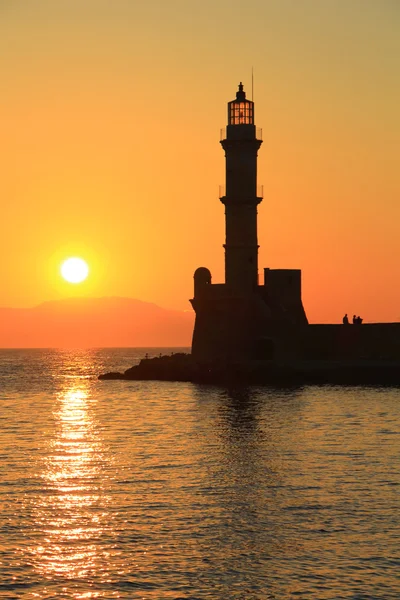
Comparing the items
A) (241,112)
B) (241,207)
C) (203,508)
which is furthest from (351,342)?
(203,508)

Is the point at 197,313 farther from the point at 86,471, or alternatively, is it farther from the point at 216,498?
the point at 216,498

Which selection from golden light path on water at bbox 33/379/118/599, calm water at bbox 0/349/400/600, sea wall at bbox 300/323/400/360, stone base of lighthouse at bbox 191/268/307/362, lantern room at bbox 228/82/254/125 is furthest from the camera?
lantern room at bbox 228/82/254/125

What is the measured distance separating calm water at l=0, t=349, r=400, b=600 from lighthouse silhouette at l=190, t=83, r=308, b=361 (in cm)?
1958

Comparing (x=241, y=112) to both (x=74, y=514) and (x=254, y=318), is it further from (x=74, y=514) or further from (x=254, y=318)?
(x=74, y=514)

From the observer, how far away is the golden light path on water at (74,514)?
63.8 feet

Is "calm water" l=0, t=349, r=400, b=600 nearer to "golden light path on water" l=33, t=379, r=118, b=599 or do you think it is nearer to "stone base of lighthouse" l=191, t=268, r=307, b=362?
"golden light path on water" l=33, t=379, r=118, b=599

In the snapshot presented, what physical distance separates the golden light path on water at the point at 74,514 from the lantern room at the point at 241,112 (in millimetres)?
32211

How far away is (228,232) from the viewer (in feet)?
215

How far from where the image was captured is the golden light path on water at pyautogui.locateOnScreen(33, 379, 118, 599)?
1944cm

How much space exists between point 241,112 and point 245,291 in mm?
11747

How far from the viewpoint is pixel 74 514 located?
2398 cm

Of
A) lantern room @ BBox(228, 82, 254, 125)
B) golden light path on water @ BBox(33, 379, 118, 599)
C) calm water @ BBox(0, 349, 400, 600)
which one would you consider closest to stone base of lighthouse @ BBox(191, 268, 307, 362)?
lantern room @ BBox(228, 82, 254, 125)

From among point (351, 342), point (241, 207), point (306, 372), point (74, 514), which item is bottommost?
point (74, 514)

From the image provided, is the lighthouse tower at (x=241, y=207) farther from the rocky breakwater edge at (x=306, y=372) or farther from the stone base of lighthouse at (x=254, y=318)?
the rocky breakwater edge at (x=306, y=372)
